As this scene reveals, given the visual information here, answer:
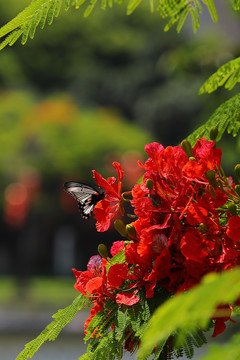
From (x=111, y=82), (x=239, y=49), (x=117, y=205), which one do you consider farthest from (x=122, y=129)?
(x=117, y=205)

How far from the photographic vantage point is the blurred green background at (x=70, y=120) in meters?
19.3

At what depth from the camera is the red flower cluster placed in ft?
A: 2.80

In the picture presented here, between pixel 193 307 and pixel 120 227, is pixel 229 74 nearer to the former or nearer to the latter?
pixel 120 227

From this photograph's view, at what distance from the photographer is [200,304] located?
0.43m

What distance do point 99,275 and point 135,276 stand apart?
0.26 feet

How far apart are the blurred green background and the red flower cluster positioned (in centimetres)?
1711

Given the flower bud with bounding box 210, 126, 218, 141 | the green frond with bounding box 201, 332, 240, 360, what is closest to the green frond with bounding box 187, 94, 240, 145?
the flower bud with bounding box 210, 126, 218, 141

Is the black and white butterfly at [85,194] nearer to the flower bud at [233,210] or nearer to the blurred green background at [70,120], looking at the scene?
the flower bud at [233,210]

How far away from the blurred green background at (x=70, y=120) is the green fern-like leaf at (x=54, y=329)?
17073mm

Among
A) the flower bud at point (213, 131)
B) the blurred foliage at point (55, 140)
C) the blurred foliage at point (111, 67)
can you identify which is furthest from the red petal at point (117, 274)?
the blurred foliage at point (111, 67)

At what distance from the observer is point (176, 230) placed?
880 mm

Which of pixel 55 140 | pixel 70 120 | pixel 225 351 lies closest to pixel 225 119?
pixel 225 351

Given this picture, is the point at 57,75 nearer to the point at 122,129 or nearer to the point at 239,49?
the point at 122,129

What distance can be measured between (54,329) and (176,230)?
10.6 inches
